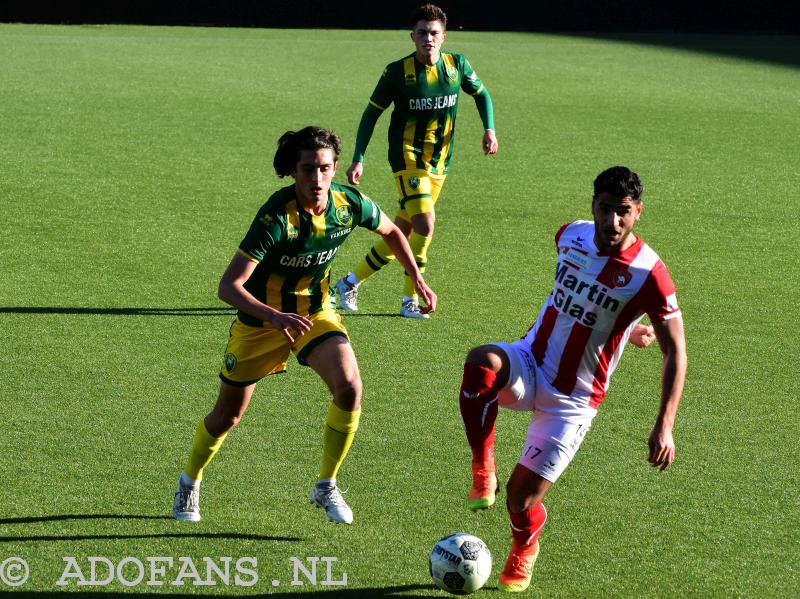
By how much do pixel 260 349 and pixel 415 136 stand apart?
4.38m

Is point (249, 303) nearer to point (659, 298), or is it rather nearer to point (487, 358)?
point (487, 358)

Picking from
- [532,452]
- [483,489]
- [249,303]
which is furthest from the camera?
[249,303]

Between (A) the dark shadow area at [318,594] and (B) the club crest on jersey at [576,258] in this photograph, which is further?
(B) the club crest on jersey at [576,258]

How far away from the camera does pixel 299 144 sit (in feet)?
19.5

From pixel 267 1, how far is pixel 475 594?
91.8 feet

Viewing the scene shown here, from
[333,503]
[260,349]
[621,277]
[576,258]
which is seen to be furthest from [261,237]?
[621,277]

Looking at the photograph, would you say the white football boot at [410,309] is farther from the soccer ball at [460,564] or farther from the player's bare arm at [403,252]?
the soccer ball at [460,564]

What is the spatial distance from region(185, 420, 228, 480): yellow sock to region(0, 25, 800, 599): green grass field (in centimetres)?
26

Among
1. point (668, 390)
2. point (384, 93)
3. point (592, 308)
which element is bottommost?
point (668, 390)

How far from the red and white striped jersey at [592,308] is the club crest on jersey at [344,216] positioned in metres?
1.10

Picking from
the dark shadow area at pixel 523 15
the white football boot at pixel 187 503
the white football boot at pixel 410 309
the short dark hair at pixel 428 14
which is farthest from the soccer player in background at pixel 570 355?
the dark shadow area at pixel 523 15

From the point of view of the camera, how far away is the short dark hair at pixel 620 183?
5.25m

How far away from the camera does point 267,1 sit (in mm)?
31766

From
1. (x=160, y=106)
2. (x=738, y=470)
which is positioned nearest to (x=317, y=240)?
(x=738, y=470)
